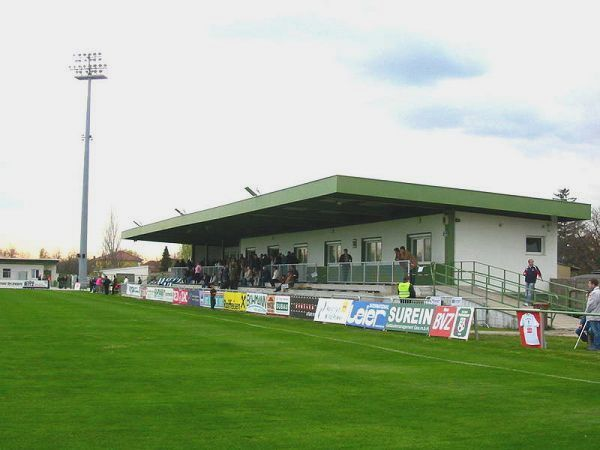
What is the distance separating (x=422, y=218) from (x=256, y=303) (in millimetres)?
8579

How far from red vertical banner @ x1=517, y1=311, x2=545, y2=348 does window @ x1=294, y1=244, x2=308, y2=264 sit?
29.1m

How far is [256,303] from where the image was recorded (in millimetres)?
35531

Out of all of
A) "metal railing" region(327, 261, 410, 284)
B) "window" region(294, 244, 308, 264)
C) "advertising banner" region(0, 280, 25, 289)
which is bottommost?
"advertising banner" region(0, 280, 25, 289)

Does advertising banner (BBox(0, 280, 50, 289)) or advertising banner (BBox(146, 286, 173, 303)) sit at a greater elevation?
advertising banner (BBox(146, 286, 173, 303))

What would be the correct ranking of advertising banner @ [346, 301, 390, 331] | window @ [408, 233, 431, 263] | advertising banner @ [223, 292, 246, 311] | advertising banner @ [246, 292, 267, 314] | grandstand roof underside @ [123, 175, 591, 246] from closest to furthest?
advertising banner @ [346, 301, 390, 331] → grandstand roof underside @ [123, 175, 591, 246] → advertising banner @ [246, 292, 267, 314] → window @ [408, 233, 431, 263] → advertising banner @ [223, 292, 246, 311]

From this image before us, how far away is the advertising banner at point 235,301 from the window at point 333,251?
8.20m

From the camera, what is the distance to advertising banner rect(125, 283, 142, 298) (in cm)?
5853

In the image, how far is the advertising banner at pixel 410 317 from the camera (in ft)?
77.5

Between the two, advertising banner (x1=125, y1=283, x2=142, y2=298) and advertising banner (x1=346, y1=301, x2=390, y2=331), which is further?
advertising banner (x1=125, y1=283, x2=142, y2=298)

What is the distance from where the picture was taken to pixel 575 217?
A: 117ft

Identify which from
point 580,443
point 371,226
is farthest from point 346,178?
point 580,443

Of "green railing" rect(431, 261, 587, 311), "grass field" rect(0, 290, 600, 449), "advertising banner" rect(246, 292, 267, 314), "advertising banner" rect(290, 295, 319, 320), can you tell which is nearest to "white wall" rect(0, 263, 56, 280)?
"advertising banner" rect(246, 292, 267, 314)

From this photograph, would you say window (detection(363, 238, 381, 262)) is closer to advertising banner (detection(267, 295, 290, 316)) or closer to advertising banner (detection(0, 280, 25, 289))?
advertising banner (detection(267, 295, 290, 316))

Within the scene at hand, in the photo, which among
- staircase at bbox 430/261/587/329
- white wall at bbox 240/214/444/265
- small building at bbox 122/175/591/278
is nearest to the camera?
staircase at bbox 430/261/587/329
